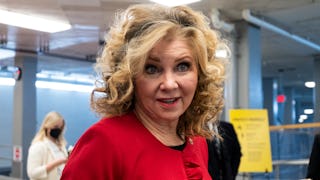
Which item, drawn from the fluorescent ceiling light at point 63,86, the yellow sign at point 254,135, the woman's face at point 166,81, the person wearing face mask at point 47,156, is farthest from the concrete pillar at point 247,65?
the fluorescent ceiling light at point 63,86

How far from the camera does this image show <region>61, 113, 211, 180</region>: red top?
0.95m

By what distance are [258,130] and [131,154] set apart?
3860 millimetres

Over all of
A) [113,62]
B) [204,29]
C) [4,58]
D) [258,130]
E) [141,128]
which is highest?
[4,58]

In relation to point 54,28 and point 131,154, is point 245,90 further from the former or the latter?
point 131,154

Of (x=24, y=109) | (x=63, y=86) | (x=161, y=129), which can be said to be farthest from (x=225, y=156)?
(x=63, y=86)

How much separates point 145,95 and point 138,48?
0.41 ft

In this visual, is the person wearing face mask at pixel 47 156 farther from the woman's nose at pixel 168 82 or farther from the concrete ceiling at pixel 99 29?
the woman's nose at pixel 168 82

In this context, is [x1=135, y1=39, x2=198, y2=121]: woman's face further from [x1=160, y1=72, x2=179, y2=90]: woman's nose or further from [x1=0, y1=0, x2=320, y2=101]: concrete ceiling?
[x1=0, y1=0, x2=320, y2=101]: concrete ceiling

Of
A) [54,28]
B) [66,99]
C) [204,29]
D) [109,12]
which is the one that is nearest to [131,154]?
[204,29]

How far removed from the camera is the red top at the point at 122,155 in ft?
3.12

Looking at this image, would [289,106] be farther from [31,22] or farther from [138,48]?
[138,48]

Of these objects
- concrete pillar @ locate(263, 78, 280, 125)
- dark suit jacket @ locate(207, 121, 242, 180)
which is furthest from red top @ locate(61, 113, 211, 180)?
concrete pillar @ locate(263, 78, 280, 125)

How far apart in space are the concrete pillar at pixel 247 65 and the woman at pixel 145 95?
4.60 meters

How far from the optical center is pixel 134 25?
1098 millimetres
